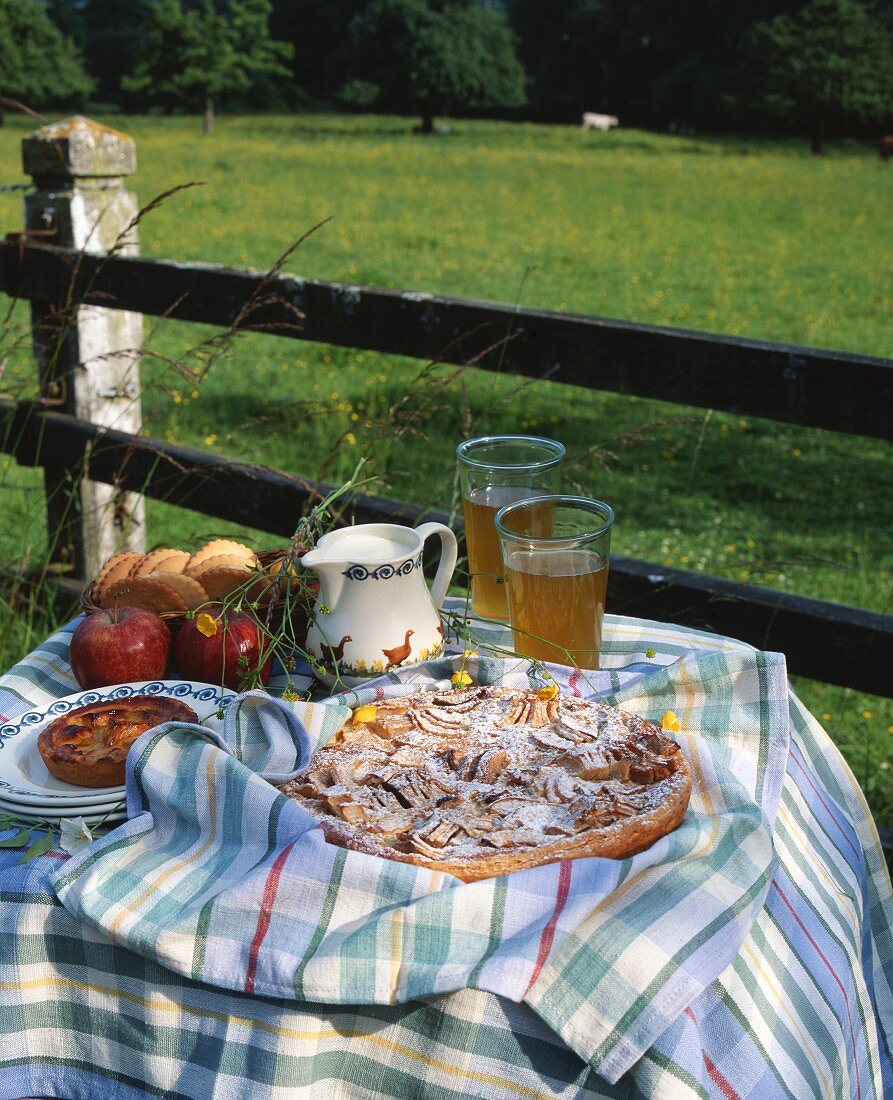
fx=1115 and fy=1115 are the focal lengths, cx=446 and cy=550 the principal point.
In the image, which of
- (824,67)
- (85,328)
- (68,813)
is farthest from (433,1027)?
(824,67)

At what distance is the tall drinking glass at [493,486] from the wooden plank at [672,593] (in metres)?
0.85

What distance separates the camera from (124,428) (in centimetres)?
398

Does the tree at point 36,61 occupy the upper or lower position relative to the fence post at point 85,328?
upper

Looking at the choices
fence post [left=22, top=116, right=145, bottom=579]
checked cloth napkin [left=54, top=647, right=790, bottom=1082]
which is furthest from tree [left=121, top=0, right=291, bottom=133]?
checked cloth napkin [left=54, top=647, right=790, bottom=1082]

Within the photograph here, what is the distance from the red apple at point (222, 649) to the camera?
63.7 inches

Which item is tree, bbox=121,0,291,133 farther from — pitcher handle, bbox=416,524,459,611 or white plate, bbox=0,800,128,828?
white plate, bbox=0,800,128,828

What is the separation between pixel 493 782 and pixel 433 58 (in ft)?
194

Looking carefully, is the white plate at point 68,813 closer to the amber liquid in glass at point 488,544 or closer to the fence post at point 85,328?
the amber liquid in glass at point 488,544

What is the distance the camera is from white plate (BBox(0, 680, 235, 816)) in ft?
4.24

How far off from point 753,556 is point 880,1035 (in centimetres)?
434

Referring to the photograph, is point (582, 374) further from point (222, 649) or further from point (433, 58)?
point (433, 58)

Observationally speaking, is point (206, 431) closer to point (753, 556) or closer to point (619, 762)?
point (753, 556)

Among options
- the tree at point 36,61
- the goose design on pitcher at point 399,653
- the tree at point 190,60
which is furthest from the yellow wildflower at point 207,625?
the tree at point 36,61

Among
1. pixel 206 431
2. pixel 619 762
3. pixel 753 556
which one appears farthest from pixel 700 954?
pixel 206 431
